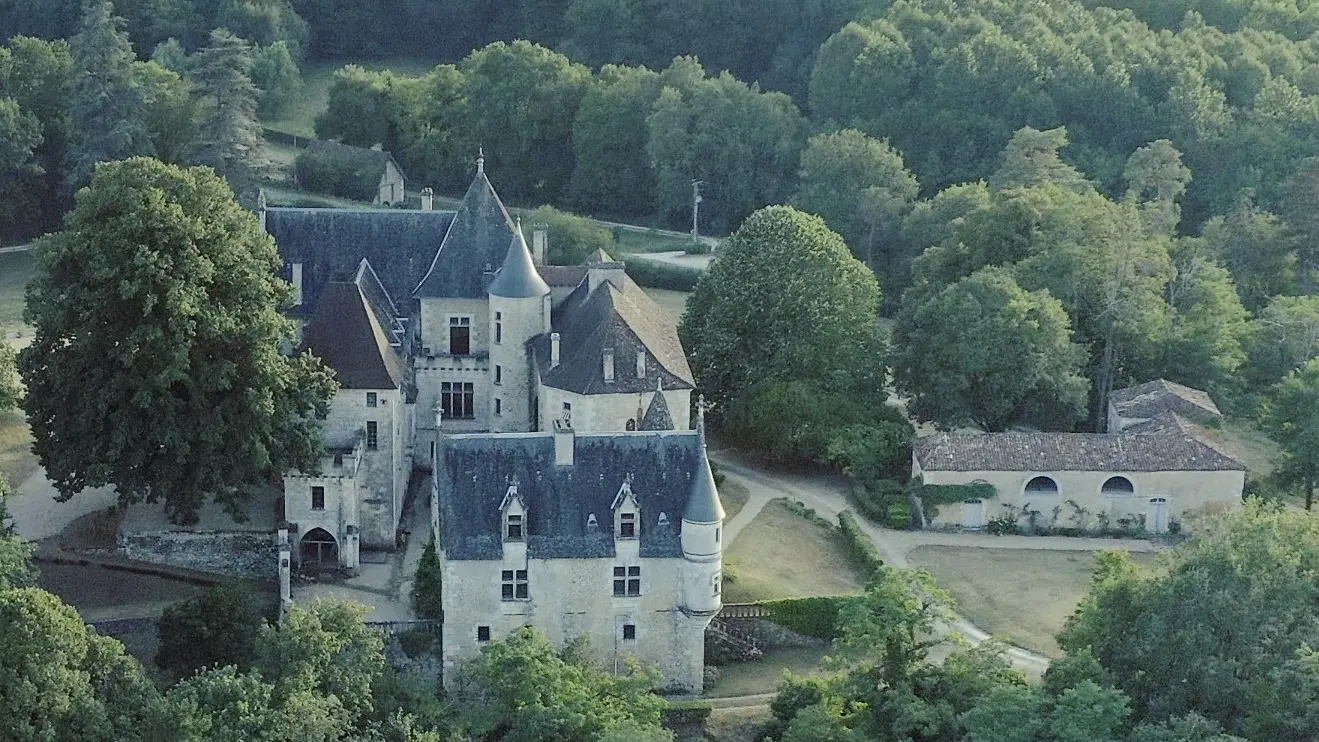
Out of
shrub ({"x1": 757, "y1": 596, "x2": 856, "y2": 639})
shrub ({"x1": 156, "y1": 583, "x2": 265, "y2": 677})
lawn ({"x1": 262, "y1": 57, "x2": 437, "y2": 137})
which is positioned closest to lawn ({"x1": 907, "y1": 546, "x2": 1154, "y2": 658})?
shrub ({"x1": 757, "y1": 596, "x2": 856, "y2": 639})

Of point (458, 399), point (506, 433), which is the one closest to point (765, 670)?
point (506, 433)

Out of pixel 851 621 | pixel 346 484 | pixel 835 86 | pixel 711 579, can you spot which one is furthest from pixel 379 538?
pixel 835 86

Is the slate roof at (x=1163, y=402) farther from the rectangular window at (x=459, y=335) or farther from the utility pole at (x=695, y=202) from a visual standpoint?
the utility pole at (x=695, y=202)

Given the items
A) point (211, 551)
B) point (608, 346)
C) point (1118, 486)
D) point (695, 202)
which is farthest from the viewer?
point (695, 202)

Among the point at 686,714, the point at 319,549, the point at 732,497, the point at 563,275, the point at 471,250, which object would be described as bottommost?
the point at 686,714

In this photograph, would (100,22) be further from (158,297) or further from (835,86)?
(158,297)

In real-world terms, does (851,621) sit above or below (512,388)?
below

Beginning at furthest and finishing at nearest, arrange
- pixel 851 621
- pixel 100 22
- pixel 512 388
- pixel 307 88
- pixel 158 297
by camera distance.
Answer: pixel 307 88, pixel 100 22, pixel 512 388, pixel 158 297, pixel 851 621

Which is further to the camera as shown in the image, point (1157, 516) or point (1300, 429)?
point (1300, 429)

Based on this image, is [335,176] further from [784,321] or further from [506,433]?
[506,433]
